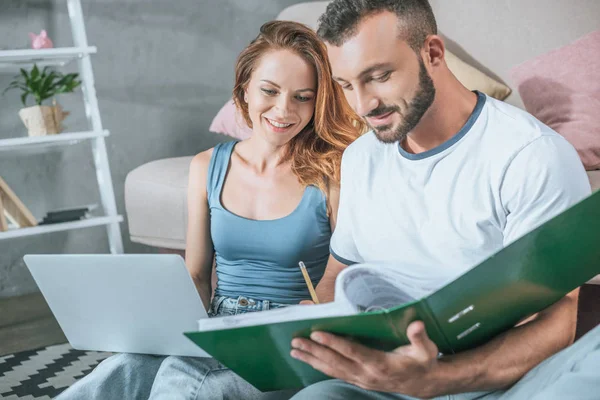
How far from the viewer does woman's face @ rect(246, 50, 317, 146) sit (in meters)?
1.44

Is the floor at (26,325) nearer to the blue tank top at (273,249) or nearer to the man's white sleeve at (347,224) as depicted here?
the blue tank top at (273,249)

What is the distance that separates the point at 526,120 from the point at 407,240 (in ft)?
0.83

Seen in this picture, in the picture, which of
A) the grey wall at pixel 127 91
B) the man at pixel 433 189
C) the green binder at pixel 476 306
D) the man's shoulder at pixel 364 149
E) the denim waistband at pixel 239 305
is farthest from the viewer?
the grey wall at pixel 127 91

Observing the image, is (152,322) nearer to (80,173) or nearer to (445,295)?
(445,295)

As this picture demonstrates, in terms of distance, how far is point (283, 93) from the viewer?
1.45m

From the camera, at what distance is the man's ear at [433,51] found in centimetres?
108

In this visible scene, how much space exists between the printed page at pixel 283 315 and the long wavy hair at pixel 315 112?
66cm

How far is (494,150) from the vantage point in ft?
3.36

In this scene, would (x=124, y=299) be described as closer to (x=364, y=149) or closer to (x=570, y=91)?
(x=364, y=149)

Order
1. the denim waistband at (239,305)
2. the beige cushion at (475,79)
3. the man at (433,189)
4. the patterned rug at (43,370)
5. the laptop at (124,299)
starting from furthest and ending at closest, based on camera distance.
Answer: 1. the beige cushion at (475,79)
2. the patterned rug at (43,370)
3. the denim waistband at (239,305)
4. the laptop at (124,299)
5. the man at (433,189)

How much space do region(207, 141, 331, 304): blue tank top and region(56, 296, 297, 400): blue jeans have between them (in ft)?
0.82

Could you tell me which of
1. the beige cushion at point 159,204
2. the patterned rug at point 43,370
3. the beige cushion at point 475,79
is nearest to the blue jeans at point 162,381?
the patterned rug at point 43,370

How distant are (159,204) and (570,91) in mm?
1296

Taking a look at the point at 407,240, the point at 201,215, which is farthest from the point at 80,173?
the point at 407,240
